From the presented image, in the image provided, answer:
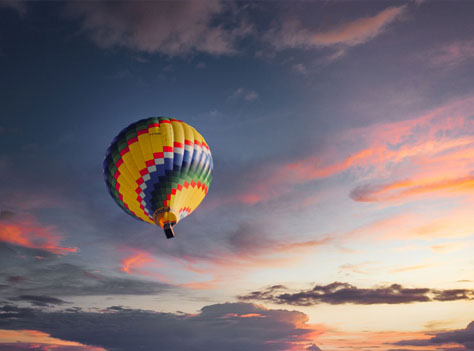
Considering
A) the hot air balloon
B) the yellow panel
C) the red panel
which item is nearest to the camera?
the hot air balloon

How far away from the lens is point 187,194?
42.9 metres

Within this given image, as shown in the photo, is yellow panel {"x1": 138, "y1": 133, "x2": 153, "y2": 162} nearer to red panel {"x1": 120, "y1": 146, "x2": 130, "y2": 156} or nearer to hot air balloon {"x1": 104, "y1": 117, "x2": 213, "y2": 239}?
hot air balloon {"x1": 104, "y1": 117, "x2": 213, "y2": 239}

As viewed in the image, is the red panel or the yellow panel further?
the red panel

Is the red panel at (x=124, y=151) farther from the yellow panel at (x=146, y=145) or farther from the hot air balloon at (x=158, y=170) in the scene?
the yellow panel at (x=146, y=145)

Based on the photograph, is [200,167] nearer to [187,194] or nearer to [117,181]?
[187,194]

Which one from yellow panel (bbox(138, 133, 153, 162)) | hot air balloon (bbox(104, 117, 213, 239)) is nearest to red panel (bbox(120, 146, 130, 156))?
hot air balloon (bbox(104, 117, 213, 239))

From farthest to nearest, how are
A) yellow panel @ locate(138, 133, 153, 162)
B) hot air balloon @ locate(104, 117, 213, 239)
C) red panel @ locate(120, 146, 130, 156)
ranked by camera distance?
1. red panel @ locate(120, 146, 130, 156)
2. yellow panel @ locate(138, 133, 153, 162)
3. hot air balloon @ locate(104, 117, 213, 239)

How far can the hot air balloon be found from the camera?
136 feet

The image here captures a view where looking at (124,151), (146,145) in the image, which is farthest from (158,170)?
(124,151)

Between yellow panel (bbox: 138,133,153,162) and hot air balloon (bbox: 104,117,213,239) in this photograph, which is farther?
yellow panel (bbox: 138,133,153,162)

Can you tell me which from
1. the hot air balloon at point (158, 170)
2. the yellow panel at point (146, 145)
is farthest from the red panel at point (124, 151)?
the yellow panel at point (146, 145)

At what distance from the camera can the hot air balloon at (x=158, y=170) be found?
41531 millimetres

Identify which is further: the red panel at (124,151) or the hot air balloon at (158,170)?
the red panel at (124,151)

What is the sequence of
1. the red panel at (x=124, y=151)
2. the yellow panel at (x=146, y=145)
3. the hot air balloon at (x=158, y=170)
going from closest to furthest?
the hot air balloon at (x=158, y=170), the yellow panel at (x=146, y=145), the red panel at (x=124, y=151)
